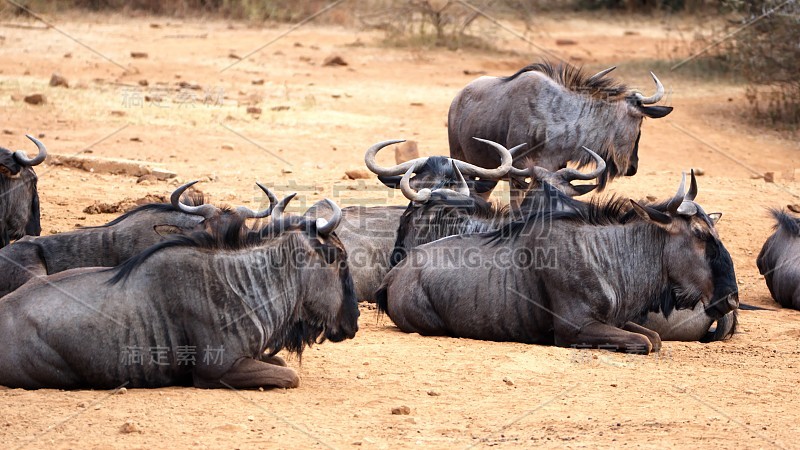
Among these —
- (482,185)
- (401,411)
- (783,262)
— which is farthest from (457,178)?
(401,411)

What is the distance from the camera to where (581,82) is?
12102mm

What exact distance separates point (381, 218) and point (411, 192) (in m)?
1.06

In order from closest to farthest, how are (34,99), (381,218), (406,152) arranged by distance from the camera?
(381,218) < (406,152) < (34,99)

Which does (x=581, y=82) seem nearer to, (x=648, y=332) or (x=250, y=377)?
(x=648, y=332)

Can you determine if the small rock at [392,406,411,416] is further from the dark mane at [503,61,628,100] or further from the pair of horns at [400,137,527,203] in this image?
the dark mane at [503,61,628,100]

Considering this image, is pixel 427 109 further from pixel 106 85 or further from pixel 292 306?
pixel 292 306

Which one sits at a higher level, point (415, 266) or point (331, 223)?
point (331, 223)

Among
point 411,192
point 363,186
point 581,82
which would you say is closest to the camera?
point 411,192

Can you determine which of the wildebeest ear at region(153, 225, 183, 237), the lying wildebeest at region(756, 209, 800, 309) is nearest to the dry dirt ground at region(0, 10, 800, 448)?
the lying wildebeest at region(756, 209, 800, 309)

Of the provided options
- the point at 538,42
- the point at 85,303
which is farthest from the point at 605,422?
the point at 538,42

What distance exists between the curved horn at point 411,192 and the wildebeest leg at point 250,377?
317cm

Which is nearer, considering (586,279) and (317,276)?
(317,276)

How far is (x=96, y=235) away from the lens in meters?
9.13

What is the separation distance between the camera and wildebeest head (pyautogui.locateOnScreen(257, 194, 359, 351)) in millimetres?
7145
